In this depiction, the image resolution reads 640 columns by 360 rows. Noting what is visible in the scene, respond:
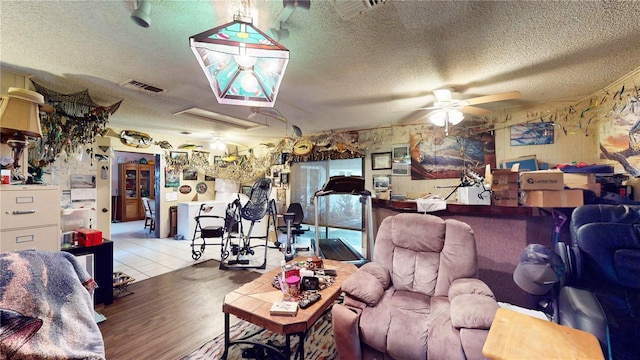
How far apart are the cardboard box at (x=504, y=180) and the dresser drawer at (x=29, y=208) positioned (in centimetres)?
436

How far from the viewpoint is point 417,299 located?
200 centimetres

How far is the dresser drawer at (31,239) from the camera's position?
6.89 feet

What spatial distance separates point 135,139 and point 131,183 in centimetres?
465

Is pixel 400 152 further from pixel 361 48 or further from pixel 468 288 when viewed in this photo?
pixel 468 288

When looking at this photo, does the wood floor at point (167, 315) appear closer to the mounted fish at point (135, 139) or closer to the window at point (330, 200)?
the window at point (330, 200)

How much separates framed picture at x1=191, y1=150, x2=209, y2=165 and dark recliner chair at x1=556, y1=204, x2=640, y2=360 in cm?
742

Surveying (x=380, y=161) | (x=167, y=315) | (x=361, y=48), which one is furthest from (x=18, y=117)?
(x=380, y=161)

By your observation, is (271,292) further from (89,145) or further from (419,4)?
(89,145)

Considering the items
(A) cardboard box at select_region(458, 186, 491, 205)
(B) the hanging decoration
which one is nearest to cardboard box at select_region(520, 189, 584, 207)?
(A) cardboard box at select_region(458, 186, 491, 205)

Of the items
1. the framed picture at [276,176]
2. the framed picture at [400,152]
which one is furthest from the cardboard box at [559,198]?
A: the framed picture at [276,176]

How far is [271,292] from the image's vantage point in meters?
2.13

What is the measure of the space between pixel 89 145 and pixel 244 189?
3.75m

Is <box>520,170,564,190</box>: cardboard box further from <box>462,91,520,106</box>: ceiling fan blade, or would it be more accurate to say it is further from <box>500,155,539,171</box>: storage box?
<box>500,155,539,171</box>: storage box

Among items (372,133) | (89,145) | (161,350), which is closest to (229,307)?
(161,350)
